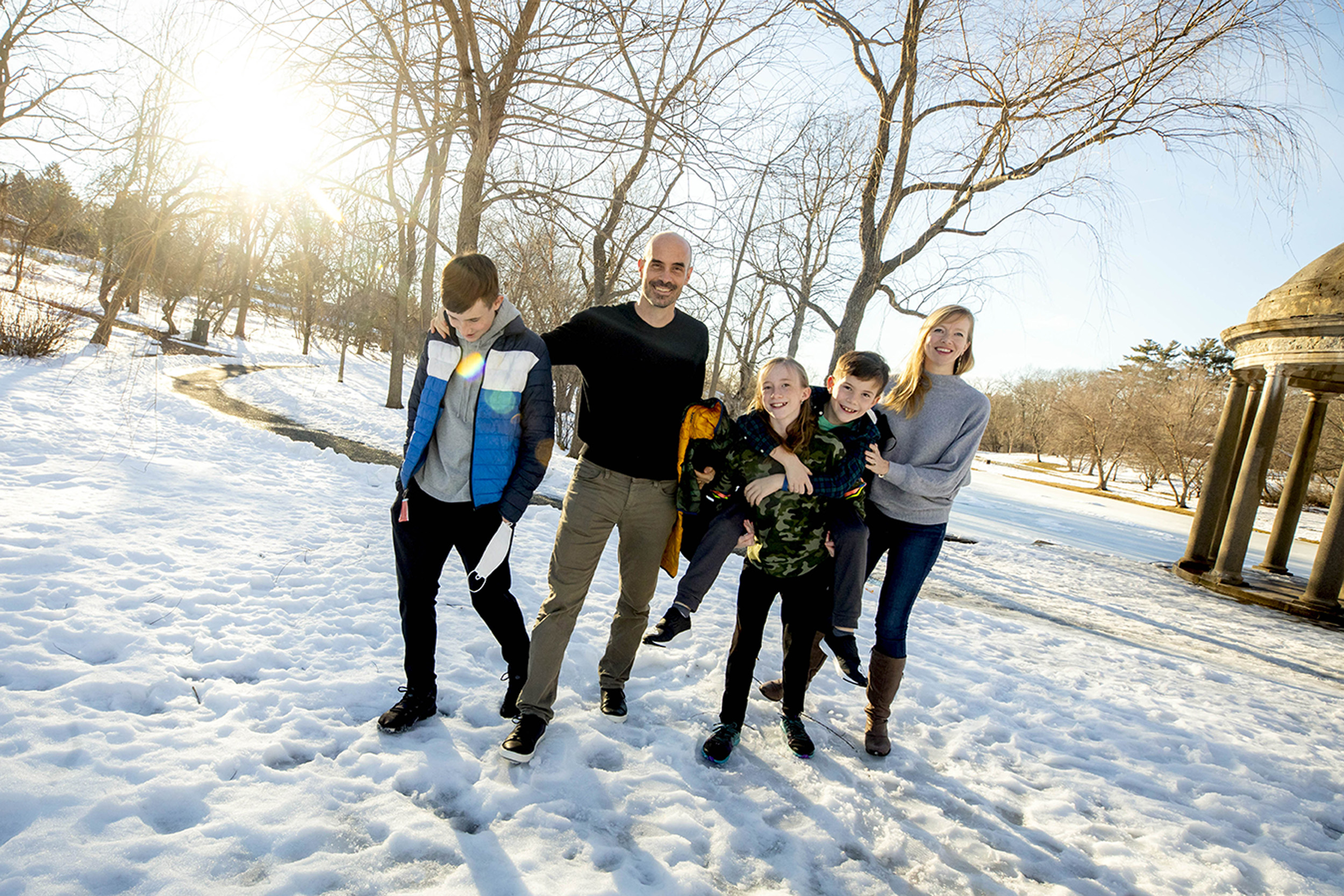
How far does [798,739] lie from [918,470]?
1.41 m

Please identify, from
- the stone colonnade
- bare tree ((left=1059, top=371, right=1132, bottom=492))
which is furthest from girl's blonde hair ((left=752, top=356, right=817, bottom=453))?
bare tree ((left=1059, top=371, right=1132, bottom=492))

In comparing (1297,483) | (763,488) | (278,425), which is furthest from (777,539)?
(1297,483)

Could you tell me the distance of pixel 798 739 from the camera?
301 cm

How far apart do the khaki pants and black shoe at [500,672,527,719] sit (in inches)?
5.4

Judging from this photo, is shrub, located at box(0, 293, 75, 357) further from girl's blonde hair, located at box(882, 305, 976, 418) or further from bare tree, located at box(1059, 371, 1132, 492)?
bare tree, located at box(1059, 371, 1132, 492)

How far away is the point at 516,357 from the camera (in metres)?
2.69

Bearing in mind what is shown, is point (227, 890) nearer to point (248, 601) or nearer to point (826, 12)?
point (248, 601)

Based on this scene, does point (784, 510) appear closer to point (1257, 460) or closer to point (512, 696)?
point (512, 696)

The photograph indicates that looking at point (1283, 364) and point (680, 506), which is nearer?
point (680, 506)

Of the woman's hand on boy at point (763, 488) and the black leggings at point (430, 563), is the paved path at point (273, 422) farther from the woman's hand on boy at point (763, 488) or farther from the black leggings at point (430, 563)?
the woman's hand on boy at point (763, 488)

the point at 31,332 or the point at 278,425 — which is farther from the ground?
the point at 31,332

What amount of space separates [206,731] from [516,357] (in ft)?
6.52

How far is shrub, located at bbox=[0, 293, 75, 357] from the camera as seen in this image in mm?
11812

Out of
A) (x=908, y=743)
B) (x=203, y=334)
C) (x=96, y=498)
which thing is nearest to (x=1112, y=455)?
(x=908, y=743)
